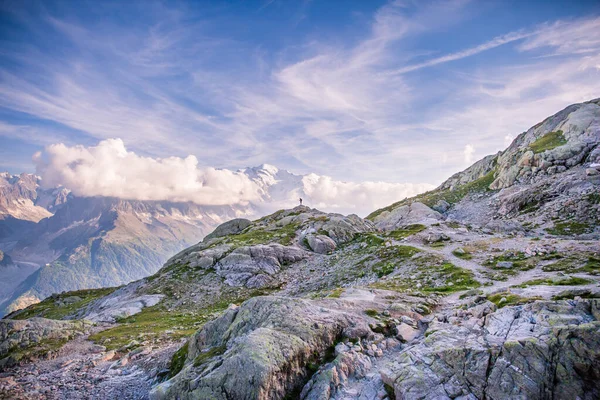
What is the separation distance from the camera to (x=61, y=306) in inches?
3944

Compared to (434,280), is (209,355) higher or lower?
higher

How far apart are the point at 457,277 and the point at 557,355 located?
95.2 feet

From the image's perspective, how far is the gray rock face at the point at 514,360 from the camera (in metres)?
13.2

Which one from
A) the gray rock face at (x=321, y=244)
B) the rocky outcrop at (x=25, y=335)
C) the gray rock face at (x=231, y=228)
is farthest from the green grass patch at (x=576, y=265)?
the gray rock face at (x=231, y=228)

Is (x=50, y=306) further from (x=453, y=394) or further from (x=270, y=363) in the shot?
(x=453, y=394)

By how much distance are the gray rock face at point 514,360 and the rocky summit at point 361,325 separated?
0.06m

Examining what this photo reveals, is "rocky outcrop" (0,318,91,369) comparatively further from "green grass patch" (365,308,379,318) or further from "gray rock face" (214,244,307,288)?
"green grass patch" (365,308,379,318)

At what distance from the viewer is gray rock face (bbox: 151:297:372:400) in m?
16.5

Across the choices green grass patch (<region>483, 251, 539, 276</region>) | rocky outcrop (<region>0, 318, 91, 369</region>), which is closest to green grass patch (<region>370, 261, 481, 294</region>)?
green grass patch (<region>483, 251, 539, 276</region>)

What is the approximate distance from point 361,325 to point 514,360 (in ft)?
33.8

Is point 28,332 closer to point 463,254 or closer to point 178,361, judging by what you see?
point 178,361

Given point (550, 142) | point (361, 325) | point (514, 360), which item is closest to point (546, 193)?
point (550, 142)

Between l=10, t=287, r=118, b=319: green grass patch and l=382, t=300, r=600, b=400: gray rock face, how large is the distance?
104 metres

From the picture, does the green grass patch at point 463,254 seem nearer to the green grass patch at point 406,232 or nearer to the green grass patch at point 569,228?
the green grass patch at point 406,232
